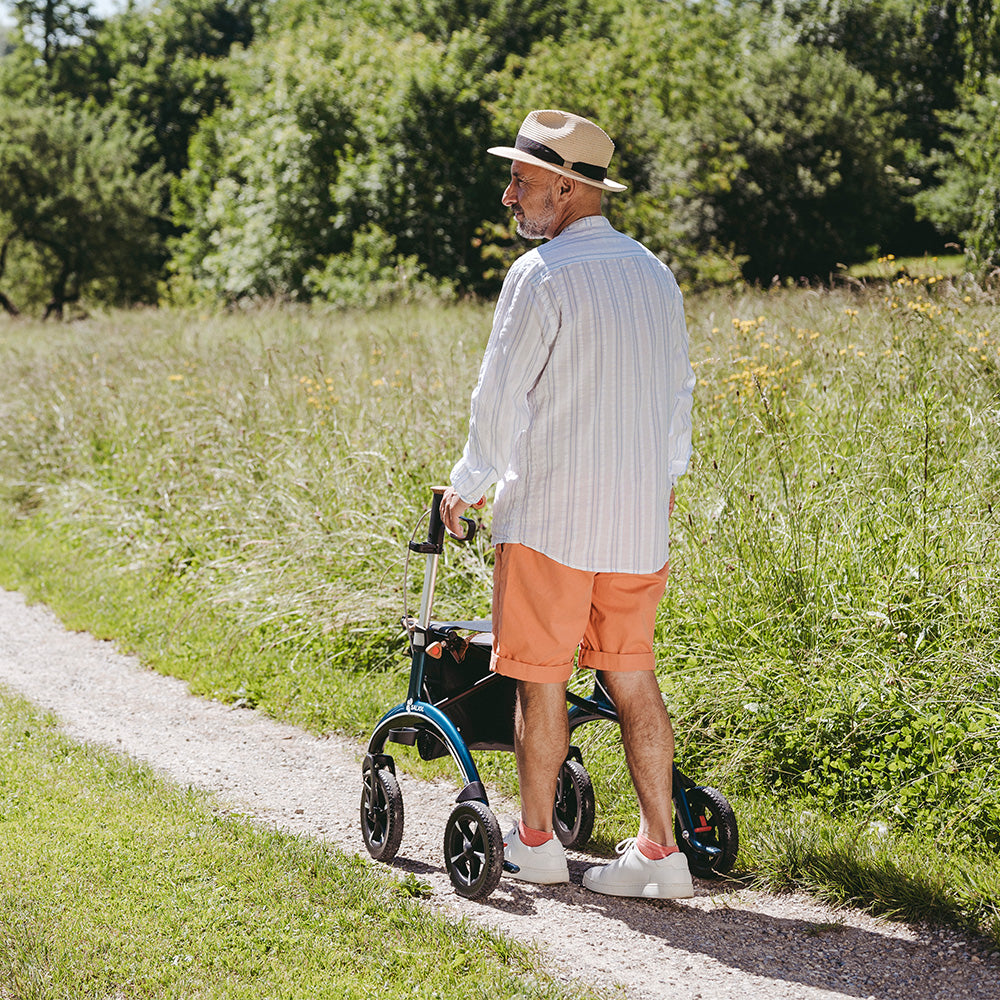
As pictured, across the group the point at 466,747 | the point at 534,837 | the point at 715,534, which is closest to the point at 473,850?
the point at 534,837

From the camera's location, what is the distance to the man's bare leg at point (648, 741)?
3.45 meters

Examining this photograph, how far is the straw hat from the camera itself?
3320mm

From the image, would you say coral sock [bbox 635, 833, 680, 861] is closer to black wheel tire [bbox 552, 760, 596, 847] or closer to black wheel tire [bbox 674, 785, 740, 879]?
black wheel tire [bbox 674, 785, 740, 879]

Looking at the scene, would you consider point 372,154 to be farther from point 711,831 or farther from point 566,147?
point 711,831

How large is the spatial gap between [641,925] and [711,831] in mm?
424

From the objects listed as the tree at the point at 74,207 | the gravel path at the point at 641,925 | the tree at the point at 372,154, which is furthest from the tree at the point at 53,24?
the gravel path at the point at 641,925

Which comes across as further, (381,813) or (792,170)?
(792,170)

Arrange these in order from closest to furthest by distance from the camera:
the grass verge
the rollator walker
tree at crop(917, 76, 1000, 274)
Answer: the grass verge
the rollator walker
tree at crop(917, 76, 1000, 274)

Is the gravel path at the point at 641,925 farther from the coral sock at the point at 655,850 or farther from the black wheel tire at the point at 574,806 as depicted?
the coral sock at the point at 655,850

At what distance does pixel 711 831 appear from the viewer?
3.73 metres

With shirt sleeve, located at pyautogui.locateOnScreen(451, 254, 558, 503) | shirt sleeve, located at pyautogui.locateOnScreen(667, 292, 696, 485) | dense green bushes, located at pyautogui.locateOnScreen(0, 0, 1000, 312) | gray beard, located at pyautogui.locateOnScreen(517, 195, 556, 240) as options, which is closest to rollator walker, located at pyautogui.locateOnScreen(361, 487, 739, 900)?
shirt sleeve, located at pyautogui.locateOnScreen(451, 254, 558, 503)

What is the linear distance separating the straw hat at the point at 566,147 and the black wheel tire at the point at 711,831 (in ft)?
6.39

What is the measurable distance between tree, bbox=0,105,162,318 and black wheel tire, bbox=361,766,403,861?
2775 centimetres

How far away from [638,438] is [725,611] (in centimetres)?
184
